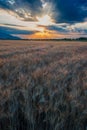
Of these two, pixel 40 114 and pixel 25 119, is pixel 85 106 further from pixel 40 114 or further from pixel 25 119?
pixel 25 119

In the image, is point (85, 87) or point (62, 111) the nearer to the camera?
point (62, 111)

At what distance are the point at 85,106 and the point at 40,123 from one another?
54cm

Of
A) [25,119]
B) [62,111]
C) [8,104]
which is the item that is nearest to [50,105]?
[62,111]

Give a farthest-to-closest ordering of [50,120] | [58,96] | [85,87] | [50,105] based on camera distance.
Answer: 1. [85,87]
2. [58,96]
3. [50,105]
4. [50,120]

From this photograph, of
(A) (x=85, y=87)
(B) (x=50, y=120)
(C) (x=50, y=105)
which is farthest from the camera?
(A) (x=85, y=87)

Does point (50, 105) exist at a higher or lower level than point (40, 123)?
higher

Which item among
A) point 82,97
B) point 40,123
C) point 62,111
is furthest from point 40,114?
point 82,97

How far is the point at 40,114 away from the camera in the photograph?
90.4 inches

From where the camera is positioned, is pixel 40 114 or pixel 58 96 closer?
pixel 40 114

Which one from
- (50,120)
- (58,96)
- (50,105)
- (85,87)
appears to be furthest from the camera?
(85,87)

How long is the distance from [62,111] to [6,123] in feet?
2.00

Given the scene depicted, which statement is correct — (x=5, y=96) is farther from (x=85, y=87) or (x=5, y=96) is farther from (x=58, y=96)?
(x=85, y=87)

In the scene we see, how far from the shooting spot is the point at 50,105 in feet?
7.63

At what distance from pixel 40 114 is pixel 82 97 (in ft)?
2.04
